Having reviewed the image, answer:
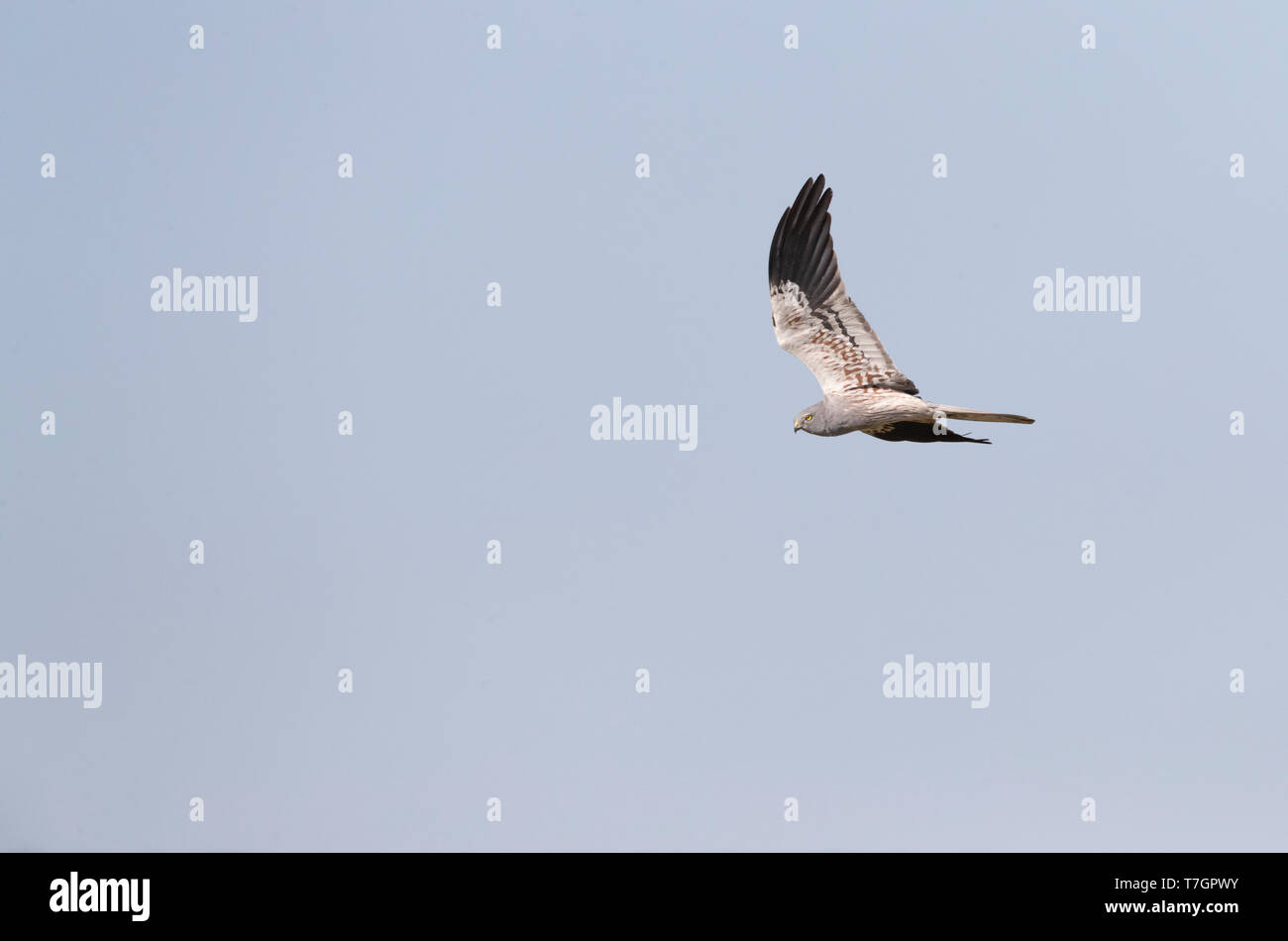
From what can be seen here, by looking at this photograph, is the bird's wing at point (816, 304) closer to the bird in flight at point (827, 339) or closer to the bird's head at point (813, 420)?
the bird in flight at point (827, 339)

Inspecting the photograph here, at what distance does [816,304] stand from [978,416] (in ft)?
14.0

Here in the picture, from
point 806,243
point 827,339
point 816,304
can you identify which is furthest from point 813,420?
point 806,243

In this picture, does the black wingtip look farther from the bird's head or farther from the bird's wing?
the bird's head

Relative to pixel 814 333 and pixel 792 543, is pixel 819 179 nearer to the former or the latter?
pixel 814 333

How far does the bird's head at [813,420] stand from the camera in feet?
61.1

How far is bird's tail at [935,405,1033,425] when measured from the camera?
1659 centimetres

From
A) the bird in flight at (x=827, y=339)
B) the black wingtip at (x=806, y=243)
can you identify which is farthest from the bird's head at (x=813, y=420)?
the black wingtip at (x=806, y=243)

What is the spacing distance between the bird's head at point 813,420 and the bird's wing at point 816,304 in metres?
0.82

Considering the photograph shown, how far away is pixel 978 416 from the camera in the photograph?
1691cm

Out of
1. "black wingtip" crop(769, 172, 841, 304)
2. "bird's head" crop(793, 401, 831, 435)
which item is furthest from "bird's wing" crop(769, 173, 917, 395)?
"bird's head" crop(793, 401, 831, 435)

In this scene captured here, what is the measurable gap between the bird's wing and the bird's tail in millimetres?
2483

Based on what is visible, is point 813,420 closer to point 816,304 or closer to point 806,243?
point 816,304
